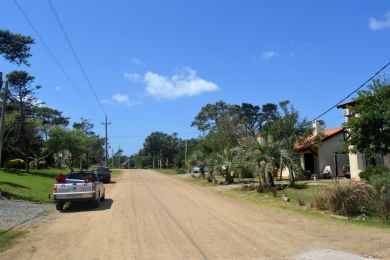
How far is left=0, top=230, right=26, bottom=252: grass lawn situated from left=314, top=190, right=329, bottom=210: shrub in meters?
10.7

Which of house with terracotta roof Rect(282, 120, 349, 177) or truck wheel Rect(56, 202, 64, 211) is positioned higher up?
house with terracotta roof Rect(282, 120, 349, 177)

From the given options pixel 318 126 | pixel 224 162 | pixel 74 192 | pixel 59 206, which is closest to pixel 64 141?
pixel 224 162

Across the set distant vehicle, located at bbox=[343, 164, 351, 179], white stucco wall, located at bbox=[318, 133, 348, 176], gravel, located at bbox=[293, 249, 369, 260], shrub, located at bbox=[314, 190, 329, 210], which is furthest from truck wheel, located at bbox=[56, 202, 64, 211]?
white stucco wall, located at bbox=[318, 133, 348, 176]

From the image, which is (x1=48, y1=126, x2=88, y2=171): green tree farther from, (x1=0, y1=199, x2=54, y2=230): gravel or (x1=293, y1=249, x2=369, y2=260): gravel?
(x1=293, y1=249, x2=369, y2=260): gravel

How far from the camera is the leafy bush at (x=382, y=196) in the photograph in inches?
580

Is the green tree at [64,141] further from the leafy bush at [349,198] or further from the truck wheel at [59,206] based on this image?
the leafy bush at [349,198]

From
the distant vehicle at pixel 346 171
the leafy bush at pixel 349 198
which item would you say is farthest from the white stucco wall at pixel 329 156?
the leafy bush at pixel 349 198

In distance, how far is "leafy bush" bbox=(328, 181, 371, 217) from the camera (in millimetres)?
16500

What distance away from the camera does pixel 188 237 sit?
12.2 metres

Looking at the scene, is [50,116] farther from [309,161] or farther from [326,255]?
[326,255]

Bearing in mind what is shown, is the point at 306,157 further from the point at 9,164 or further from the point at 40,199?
the point at 9,164

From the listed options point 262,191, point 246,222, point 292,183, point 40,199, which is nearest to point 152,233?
point 246,222

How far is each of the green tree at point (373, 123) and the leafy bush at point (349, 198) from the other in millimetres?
3026

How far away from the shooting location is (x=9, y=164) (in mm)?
55094
